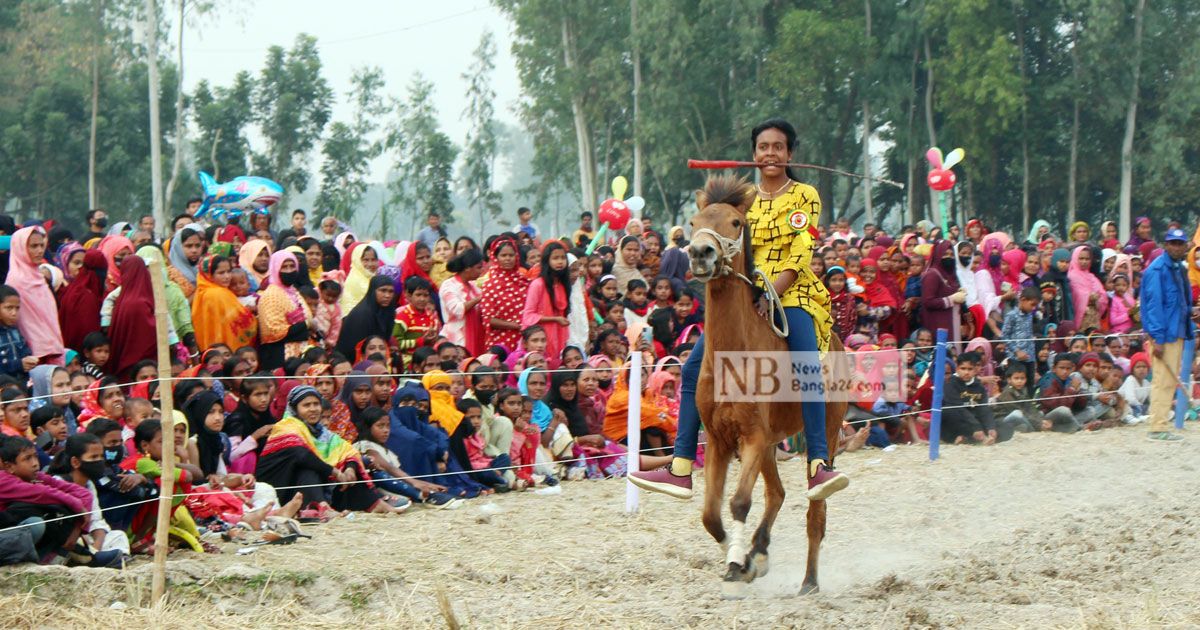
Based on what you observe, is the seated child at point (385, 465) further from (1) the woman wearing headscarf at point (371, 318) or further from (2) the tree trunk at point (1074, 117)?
(2) the tree trunk at point (1074, 117)

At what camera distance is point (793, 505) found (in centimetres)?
1105

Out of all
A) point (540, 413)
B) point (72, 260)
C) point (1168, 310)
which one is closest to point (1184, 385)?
point (1168, 310)

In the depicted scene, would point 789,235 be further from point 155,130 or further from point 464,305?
point 155,130

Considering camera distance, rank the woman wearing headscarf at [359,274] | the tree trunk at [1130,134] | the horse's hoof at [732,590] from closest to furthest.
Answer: the horse's hoof at [732,590] → the woman wearing headscarf at [359,274] → the tree trunk at [1130,134]

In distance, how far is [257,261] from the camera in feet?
41.9

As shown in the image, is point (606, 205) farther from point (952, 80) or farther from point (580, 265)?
point (952, 80)

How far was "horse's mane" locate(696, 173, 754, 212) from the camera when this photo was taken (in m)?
7.58

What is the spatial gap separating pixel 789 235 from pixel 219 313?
5.67m

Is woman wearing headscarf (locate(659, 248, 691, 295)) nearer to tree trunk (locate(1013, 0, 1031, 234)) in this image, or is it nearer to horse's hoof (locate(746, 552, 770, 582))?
horse's hoof (locate(746, 552, 770, 582))

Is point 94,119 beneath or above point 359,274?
above

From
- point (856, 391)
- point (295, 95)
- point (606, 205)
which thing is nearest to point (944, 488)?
point (856, 391)

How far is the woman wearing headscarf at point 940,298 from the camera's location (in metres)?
15.5

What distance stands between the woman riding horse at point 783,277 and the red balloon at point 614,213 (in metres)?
9.50

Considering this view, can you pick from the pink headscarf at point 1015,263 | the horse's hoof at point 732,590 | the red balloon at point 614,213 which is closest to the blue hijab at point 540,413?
the horse's hoof at point 732,590
